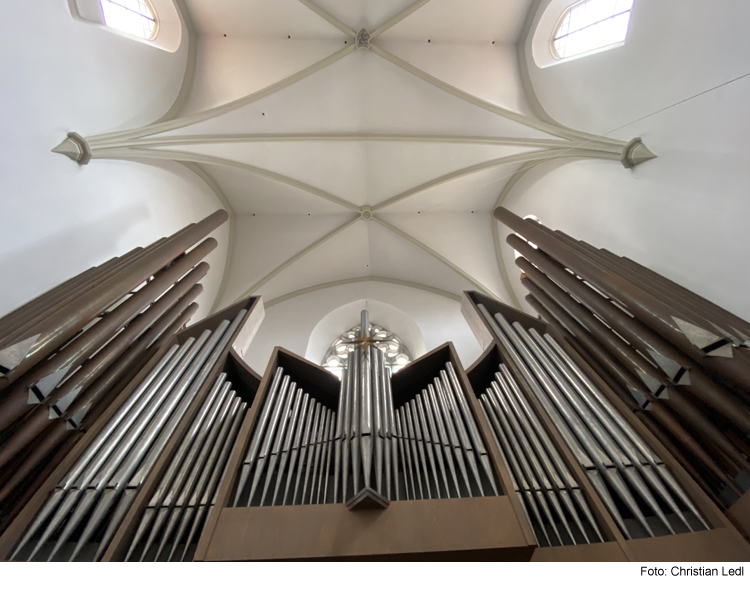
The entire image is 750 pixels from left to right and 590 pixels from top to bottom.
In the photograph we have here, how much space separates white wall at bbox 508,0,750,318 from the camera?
189 inches

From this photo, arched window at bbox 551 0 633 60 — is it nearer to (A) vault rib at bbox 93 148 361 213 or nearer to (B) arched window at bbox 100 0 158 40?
(A) vault rib at bbox 93 148 361 213

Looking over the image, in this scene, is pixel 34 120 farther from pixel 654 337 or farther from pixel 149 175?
pixel 654 337

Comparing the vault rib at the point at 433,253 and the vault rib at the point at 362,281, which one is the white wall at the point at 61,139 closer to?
the vault rib at the point at 362,281

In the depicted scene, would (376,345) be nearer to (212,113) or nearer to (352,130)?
(352,130)

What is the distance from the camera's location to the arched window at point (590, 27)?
7.14 m

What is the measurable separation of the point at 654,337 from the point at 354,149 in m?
7.37

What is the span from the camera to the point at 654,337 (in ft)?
14.5

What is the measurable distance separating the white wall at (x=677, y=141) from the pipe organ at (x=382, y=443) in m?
0.59

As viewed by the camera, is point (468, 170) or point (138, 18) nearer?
point (138, 18)

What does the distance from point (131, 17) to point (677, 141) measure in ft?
30.0

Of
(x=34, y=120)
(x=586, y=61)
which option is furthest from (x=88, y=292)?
(x=586, y=61)

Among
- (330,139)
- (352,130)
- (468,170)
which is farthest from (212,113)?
(468,170)

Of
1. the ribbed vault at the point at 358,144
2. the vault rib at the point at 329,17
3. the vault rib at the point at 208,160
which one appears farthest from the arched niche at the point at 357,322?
the vault rib at the point at 329,17

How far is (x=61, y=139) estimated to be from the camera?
19.3ft
